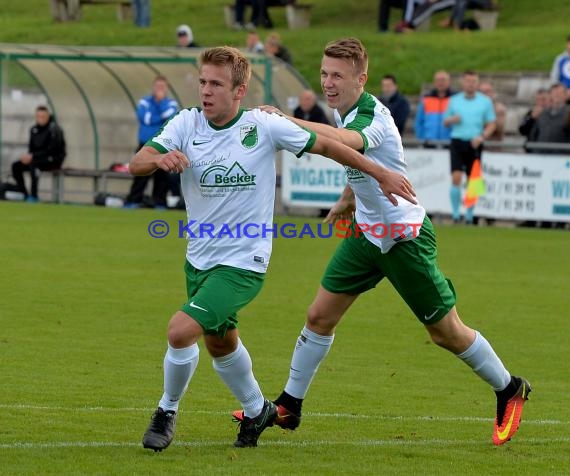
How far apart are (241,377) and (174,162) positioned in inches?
52.0

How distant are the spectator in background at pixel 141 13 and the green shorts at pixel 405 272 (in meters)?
28.1

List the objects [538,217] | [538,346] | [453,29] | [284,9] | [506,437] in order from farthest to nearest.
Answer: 1. [284,9]
2. [453,29]
3. [538,217]
4. [538,346]
5. [506,437]

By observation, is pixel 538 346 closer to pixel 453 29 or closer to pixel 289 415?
pixel 289 415

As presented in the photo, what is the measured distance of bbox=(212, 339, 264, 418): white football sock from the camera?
7098 mm

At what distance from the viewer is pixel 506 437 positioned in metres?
7.37

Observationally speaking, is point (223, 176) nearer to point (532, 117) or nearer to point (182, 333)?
point (182, 333)

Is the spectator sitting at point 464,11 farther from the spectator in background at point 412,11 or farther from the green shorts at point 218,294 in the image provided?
the green shorts at point 218,294

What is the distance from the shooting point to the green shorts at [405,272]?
7.45 m

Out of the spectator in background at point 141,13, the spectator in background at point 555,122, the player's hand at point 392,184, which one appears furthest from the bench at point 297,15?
the player's hand at point 392,184

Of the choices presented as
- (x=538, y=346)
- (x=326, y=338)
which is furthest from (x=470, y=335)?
(x=538, y=346)

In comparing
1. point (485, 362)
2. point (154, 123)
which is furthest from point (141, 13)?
point (485, 362)

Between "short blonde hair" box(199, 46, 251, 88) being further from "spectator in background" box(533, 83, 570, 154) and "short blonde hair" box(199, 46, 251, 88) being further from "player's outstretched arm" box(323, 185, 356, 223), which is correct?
"spectator in background" box(533, 83, 570, 154)

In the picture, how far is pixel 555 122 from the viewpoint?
20859mm

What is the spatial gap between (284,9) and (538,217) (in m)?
16.0
